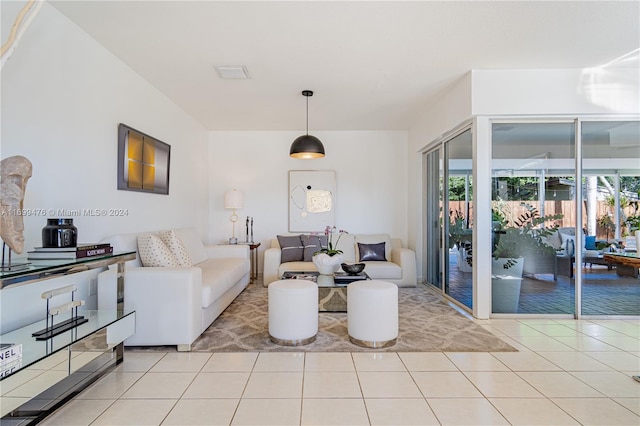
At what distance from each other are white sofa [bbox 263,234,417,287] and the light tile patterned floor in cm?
211

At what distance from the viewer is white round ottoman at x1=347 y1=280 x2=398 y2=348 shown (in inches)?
107

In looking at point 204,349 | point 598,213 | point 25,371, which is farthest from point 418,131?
point 25,371

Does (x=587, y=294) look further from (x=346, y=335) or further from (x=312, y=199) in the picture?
(x=312, y=199)

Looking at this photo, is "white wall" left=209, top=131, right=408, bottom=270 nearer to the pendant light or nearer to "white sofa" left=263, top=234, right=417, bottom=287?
"white sofa" left=263, top=234, right=417, bottom=287

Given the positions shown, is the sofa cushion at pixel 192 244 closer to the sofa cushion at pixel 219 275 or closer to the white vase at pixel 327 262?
the sofa cushion at pixel 219 275

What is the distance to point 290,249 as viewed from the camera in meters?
5.13

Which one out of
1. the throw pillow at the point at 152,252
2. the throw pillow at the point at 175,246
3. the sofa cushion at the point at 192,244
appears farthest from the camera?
the sofa cushion at the point at 192,244

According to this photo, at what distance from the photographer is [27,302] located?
2.13m

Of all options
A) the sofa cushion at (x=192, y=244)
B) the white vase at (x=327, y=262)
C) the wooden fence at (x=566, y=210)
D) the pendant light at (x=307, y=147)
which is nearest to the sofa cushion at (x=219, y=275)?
the sofa cushion at (x=192, y=244)

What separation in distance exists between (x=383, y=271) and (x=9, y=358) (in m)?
4.02

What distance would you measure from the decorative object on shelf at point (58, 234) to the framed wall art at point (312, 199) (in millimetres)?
3877

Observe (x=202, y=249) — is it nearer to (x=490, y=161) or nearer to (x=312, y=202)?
(x=312, y=202)

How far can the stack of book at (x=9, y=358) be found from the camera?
1568 millimetres

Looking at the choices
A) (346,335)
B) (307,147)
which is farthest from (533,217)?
(307,147)
